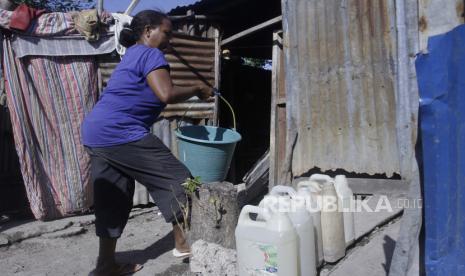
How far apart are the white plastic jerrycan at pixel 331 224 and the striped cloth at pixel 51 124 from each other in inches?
142

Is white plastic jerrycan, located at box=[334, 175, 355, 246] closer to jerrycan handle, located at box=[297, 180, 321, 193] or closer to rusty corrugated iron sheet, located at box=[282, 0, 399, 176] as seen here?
jerrycan handle, located at box=[297, 180, 321, 193]

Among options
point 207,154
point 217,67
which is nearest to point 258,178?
point 207,154

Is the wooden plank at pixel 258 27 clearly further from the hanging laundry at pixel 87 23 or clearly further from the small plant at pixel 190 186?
the small plant at pixel 190 186

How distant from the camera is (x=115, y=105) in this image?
10.3 feet

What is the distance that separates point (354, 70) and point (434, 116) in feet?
9.11

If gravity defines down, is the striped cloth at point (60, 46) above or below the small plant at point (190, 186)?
above

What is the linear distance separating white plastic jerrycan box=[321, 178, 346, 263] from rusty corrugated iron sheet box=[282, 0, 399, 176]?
1.73 m

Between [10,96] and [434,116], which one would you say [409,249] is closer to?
[434,116]

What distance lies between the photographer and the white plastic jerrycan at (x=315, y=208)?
2533 mm

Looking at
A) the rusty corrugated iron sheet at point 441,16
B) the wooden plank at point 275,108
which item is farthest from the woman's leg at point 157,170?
the wooden plank at point 275,108

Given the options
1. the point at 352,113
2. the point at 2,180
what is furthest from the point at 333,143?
the point at 2,180

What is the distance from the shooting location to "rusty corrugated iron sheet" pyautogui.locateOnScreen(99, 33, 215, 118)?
5.84 meters

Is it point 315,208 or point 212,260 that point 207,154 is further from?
point 315,208

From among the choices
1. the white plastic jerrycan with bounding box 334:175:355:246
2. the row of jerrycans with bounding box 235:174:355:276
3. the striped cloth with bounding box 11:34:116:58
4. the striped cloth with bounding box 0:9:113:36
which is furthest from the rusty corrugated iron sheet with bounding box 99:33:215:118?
the row of jerrycans with bounding box 235:174:355:276
